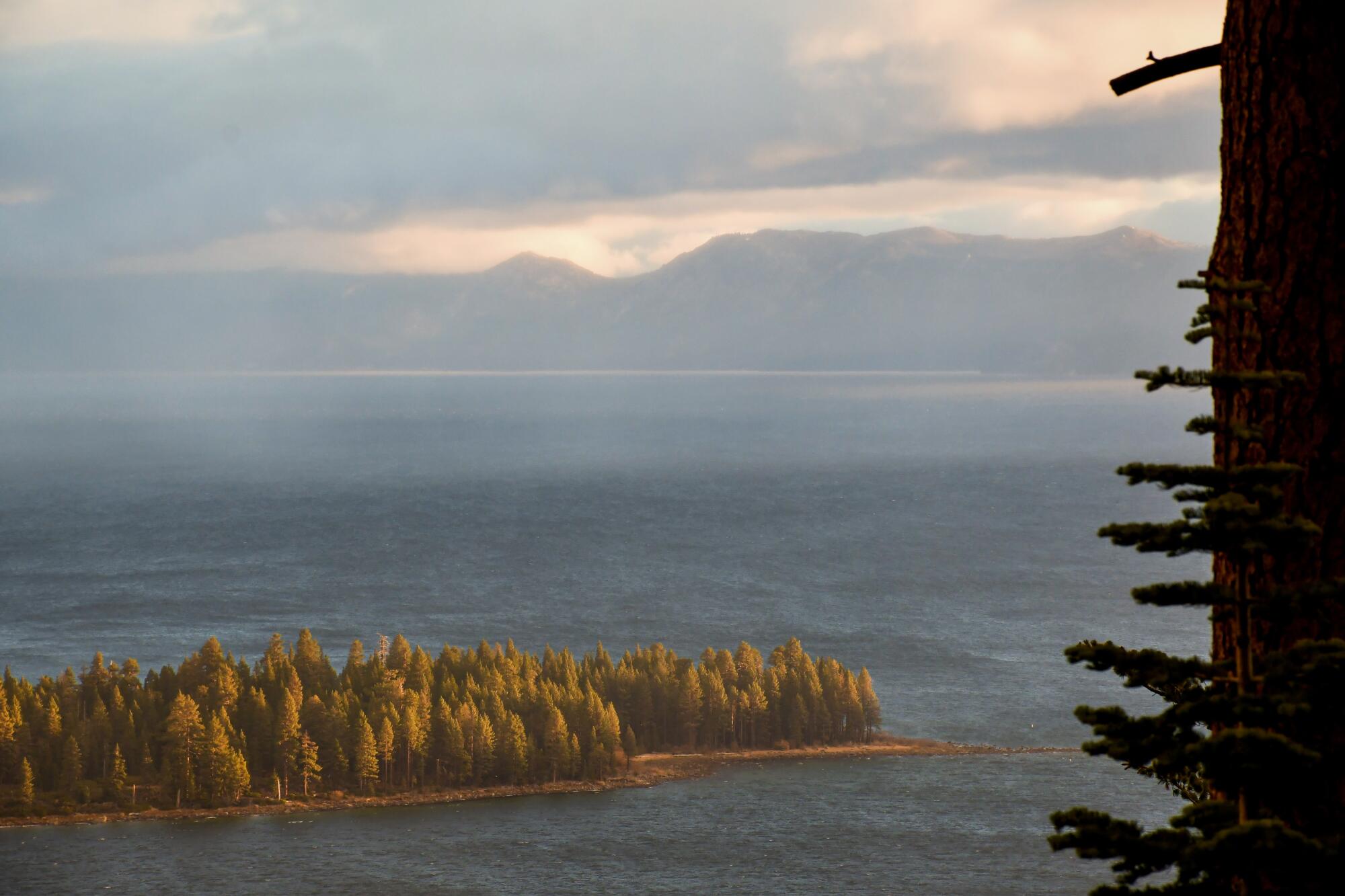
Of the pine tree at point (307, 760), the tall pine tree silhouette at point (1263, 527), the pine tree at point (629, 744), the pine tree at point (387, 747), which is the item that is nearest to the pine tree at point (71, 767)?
the pine tree at point (307, 760)

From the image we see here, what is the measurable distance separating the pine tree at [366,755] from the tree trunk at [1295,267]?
132819 mm

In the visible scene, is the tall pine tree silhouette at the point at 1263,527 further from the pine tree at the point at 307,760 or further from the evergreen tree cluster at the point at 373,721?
the pine tree at the point at 307,760

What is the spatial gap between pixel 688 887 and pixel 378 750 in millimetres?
37851

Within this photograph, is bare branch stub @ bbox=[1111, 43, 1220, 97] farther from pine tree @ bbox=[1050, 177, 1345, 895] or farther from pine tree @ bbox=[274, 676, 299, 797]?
pine tree @ bbox=[274, 676, 299, 797]

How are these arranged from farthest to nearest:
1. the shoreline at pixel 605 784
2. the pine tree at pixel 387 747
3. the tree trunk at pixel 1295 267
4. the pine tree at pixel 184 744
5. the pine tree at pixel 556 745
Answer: the pine tree at pixel 556 745
the pine tree at pixel 387 747
the shoreline at pixel 605 784
the pine tree at pixel 184 744
the tree trunk at pixel 1295 267

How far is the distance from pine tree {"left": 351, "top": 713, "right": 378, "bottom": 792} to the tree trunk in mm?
132819

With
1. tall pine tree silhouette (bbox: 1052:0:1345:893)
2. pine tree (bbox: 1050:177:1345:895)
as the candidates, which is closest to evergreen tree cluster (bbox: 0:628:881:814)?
pine tree (bbox: 1050:177:1345:895)

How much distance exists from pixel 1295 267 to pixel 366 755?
447ft

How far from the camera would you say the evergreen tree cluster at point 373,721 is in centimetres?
13275

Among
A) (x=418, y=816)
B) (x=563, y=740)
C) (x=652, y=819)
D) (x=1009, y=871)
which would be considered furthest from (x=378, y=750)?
(x=1009, y=871)

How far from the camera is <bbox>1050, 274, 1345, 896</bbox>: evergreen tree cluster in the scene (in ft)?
32.9

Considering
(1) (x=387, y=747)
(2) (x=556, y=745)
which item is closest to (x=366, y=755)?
(1) (x=387, y=747)

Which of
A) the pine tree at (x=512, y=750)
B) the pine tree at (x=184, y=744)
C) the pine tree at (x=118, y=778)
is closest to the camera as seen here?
the pine tree at (x=184, y=744)

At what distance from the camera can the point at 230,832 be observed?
131250 mm
